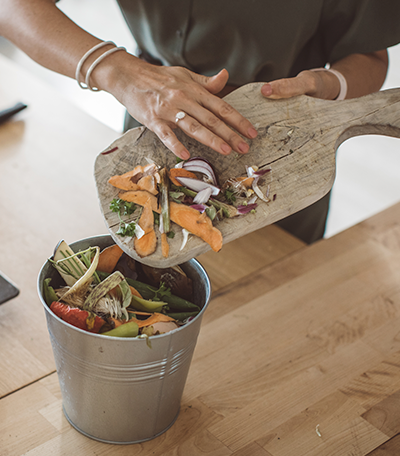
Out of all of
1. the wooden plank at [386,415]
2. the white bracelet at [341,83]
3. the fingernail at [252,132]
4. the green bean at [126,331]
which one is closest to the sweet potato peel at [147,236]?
the green bean at [126,331]

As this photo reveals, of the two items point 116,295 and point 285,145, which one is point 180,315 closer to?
point 116,295


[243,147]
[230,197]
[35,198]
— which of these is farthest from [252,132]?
[35,198]

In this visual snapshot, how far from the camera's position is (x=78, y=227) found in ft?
3.58

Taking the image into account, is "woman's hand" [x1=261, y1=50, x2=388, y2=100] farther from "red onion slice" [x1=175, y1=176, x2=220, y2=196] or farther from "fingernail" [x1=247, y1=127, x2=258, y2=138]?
"red onion slice" [x1=175, y1=176, x2=220, y2=196]

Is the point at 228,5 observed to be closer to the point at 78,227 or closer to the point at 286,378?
the point at 78,227

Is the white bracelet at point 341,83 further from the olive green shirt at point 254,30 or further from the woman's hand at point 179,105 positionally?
the woman's hand at point 179,105

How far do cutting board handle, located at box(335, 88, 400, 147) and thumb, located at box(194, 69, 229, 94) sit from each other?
207mm

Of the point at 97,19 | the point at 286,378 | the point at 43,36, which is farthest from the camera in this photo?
the point at 97,19

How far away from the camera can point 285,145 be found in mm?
850

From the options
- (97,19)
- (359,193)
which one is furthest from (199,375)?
(97,19)

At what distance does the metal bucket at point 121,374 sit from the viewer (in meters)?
0.60

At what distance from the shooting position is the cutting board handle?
0.84 meters

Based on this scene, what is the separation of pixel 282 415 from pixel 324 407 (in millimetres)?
73

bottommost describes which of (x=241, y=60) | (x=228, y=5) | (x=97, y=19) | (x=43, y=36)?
(x=97, y=19)
